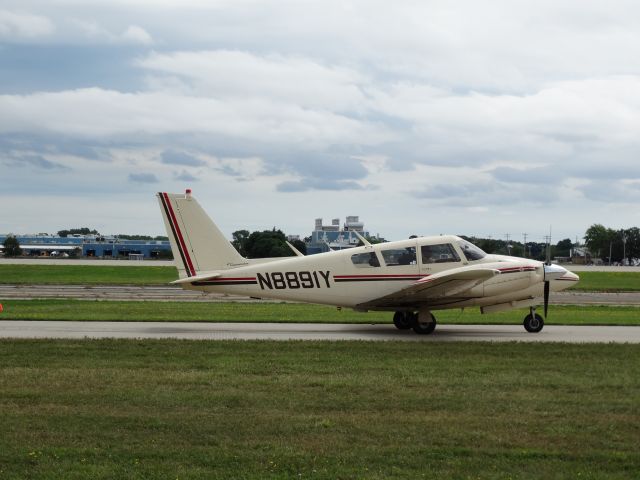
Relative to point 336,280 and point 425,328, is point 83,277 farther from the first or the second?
point 425,328

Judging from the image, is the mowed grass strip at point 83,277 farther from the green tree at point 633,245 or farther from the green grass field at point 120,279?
the green tree at point 633,245

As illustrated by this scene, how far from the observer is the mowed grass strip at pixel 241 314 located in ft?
78.5

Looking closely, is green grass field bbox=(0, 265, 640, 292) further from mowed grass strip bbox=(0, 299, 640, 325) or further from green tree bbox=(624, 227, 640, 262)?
green tree bbox=(624, 227, 640, 262)

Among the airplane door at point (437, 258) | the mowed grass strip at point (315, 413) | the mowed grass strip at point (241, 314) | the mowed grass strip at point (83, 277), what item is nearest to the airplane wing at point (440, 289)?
the airplane door at point (437, 258)

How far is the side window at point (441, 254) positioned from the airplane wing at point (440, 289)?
57 cm

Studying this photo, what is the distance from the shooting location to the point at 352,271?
67.8 ft

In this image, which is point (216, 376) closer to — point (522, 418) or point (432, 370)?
point (432, 370)

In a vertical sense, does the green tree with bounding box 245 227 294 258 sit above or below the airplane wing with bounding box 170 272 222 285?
above

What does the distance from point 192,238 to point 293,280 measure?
111 inches

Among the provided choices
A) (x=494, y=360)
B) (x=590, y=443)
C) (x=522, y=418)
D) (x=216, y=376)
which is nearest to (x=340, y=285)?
(x=494, y=360)

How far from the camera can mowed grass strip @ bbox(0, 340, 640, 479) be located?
7.95m

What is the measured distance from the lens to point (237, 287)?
2059cm

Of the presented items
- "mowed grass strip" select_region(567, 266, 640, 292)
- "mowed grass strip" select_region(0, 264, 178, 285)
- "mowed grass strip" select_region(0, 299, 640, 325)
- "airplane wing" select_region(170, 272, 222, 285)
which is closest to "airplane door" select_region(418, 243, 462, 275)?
"mowed grass strip" select_region(0, 299, 640, 325)

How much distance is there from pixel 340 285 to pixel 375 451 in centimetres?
1227
